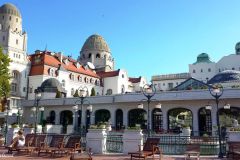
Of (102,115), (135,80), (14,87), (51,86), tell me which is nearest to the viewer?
(102,115)

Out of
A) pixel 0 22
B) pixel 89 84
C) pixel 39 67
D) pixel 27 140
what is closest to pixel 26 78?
pixel 39 67

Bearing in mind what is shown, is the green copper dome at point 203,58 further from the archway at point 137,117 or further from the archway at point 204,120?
the archway at point 204,120

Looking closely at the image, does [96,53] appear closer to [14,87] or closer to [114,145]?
[14,87]

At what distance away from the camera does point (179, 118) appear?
47531mm

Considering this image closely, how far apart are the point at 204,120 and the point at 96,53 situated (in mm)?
53940

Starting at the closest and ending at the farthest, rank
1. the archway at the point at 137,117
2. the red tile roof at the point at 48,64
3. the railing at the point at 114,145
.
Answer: the railing at the point at 114,145
the archway at the point at 137,117
the red tile roof at the point at 48,64

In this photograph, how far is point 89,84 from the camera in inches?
2793

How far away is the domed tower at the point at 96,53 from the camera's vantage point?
84.4 m

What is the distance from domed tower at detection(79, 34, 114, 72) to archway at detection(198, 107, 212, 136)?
50.4 metres

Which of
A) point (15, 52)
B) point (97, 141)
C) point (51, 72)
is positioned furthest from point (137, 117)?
point (15, 52)

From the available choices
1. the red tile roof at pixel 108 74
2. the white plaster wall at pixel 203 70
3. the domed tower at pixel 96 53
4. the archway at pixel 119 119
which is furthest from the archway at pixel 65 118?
the white plaster wall at pixel 203 70

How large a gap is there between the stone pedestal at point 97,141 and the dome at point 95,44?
68.4 meters

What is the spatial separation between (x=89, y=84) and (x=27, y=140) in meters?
52.7

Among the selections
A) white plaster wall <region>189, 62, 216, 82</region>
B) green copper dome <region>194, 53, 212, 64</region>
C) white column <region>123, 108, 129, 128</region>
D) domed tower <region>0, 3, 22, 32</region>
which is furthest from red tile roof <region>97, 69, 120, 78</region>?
white column <region>123, 108, 129, 128</region>
